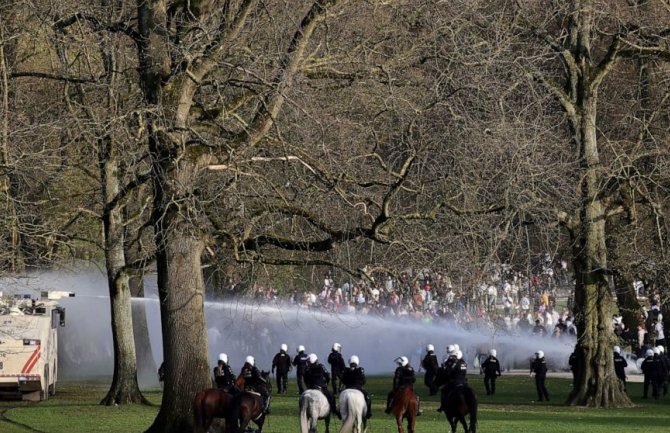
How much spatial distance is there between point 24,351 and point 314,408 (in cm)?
1703

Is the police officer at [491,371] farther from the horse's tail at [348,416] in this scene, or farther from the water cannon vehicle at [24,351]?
the horse's tail at [348,416]

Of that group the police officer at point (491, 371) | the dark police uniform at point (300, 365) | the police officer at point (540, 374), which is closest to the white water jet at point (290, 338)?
the dark police uniform at point (300, 365)

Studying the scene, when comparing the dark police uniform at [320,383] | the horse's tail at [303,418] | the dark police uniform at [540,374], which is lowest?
the horse's tail at [303,418]

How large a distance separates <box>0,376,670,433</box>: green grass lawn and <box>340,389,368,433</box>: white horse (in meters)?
3.99

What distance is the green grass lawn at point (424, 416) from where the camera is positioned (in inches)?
1168

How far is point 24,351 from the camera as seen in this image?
4028 centimetres

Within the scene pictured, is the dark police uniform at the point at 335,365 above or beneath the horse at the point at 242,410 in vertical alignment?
above

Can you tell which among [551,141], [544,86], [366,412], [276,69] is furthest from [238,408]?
[544,86]

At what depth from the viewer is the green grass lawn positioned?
2967 cm

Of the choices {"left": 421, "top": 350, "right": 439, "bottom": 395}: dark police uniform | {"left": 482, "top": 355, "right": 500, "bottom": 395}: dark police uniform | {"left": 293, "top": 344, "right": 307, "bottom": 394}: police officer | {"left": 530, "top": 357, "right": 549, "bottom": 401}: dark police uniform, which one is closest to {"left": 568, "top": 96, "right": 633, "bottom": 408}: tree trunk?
{"left": 530, "top": 357, "right": 549, "bottom": 401}: dark police uniform

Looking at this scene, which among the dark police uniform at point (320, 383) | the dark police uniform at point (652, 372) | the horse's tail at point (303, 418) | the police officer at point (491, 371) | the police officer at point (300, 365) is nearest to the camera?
the horse's tail at point (303, 418)

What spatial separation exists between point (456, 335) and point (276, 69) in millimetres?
34821

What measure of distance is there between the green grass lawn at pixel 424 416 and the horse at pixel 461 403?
1.99 m

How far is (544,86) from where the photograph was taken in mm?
35344
